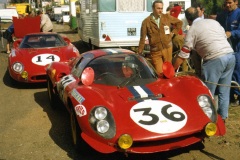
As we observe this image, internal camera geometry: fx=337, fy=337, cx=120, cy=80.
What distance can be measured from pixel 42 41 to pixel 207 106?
5774mm

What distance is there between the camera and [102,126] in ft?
12.0

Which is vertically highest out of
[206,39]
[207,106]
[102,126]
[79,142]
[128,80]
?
[206,39]

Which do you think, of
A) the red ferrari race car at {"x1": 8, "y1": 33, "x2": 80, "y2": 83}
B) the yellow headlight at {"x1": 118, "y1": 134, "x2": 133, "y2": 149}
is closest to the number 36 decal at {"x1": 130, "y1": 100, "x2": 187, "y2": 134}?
the yellow headlight at {"x1": 118, "y1": 134, "x2": 133, "y2": 149}

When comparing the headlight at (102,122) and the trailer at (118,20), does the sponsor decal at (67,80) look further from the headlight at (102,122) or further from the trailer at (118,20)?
the trailer at (118,20)

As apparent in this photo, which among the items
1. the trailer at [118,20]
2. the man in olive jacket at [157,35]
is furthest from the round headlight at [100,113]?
the trailer at [118,20]

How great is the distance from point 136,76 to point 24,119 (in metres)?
2.15

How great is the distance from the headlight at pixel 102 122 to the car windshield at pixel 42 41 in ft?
17.1

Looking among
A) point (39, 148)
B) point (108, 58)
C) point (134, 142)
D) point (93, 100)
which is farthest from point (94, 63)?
point (134, 142)

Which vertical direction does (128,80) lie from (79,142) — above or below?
above

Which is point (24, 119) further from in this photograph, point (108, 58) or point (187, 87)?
point (187, 87)

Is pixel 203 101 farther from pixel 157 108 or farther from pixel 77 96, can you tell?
pixel 77 96

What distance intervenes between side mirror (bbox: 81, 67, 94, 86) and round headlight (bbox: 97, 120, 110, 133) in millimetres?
1031

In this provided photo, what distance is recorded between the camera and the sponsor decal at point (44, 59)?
767 centimetres

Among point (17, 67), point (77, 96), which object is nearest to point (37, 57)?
point (17, 67)
